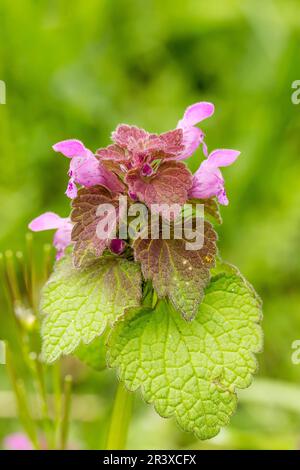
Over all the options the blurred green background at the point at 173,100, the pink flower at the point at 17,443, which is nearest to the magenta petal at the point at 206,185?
the pink flower at the point at 17,443

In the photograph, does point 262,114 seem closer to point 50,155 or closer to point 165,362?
point 50,155

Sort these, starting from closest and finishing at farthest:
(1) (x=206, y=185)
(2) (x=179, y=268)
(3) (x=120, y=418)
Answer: (2) (x=179, y=268)
(1) (x=206, y=185)
(3) (x=120, y=418)

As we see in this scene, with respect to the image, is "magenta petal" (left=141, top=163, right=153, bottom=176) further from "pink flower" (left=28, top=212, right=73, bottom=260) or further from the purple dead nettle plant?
"pink flower" (left=28, top=212, right=73, bottom=260)

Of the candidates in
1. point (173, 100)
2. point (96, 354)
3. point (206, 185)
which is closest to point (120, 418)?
point (96, 354)

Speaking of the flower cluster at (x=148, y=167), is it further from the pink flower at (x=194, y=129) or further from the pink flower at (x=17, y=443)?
the pink flower at (x=17, y=443)

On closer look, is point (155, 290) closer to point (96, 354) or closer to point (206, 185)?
point (206, 185)

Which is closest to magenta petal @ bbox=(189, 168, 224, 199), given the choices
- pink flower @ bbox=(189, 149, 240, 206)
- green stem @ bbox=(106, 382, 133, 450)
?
pink flower @ bbox=(189, 149, 240, 206)

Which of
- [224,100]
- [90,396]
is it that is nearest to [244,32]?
[224,100]
